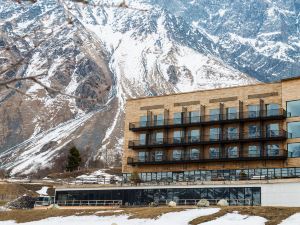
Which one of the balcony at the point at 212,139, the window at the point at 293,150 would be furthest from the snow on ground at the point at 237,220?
the balcony at the point at 212,139

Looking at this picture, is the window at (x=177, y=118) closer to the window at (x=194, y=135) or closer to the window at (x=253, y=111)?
the window at (x=194, y=135)

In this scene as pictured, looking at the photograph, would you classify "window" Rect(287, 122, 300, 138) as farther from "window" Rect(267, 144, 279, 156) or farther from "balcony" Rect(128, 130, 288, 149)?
"window" Rect(267, 144, 279, 156)

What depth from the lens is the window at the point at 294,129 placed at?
69.7 metres

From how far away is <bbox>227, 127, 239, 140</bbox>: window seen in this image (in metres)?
74.4

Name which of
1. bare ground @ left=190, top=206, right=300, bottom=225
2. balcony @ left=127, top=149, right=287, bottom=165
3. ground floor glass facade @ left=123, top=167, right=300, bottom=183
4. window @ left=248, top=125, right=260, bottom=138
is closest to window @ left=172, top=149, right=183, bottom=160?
balcony @ left=127, top=149, right=287, bottom=165

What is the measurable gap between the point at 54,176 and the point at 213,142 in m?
101

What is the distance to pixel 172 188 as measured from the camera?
6831cm

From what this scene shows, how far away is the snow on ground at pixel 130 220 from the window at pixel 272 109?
102 feet

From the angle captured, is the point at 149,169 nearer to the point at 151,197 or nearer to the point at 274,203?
the point at 151,197

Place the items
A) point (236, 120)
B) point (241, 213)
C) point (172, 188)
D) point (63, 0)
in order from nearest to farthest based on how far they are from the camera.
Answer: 1. point (63, 0)
2. point (241, 213)
3. point (172, 188)
4. point (236, 120)

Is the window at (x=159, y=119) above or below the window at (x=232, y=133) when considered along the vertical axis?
above

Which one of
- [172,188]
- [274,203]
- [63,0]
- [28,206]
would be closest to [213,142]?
[172,188]

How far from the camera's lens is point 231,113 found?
75.2 meters

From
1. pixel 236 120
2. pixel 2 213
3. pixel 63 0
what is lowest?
pixel 2 213
